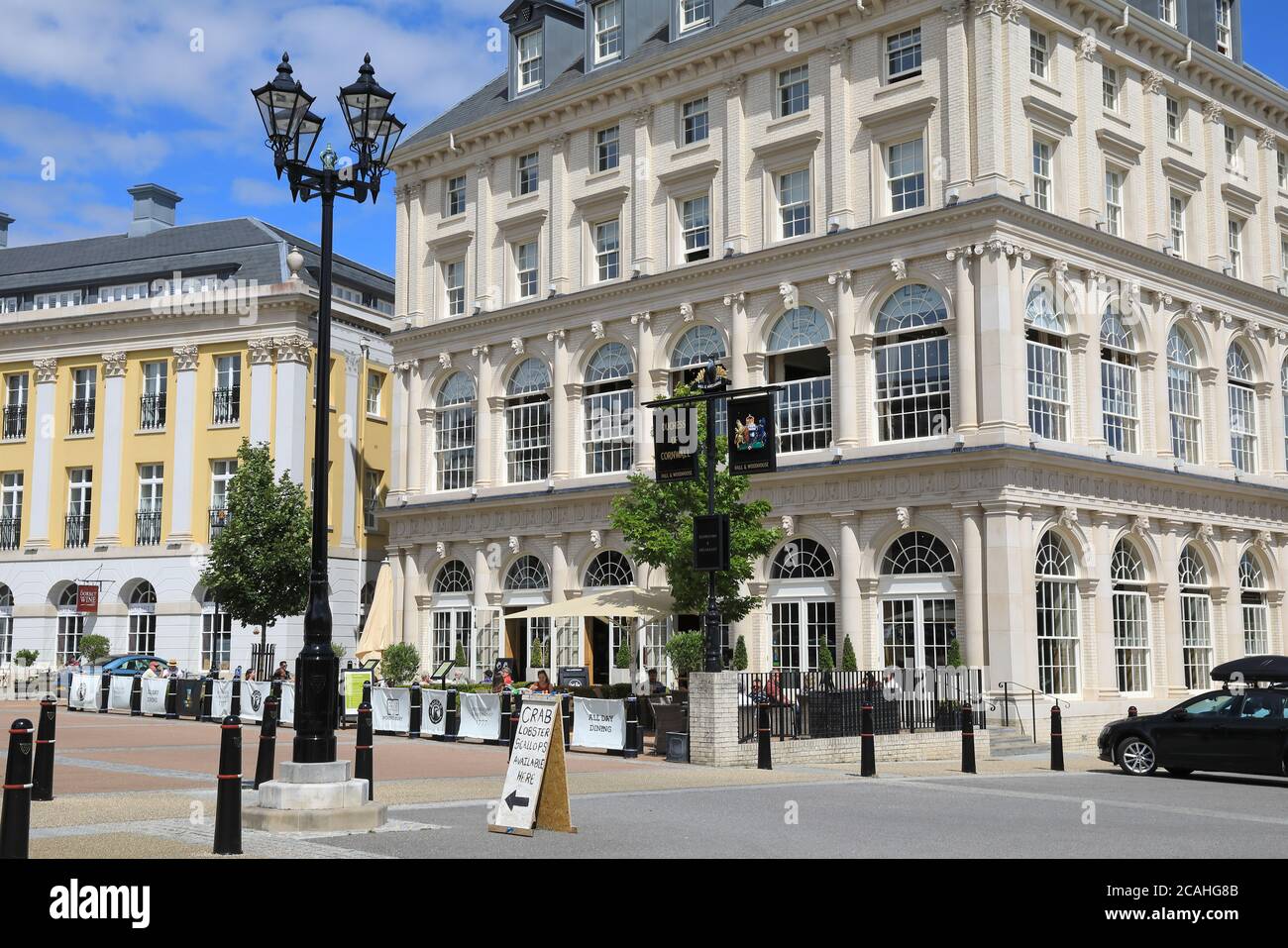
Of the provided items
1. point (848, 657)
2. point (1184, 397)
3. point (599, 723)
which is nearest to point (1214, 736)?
point (599, 723)

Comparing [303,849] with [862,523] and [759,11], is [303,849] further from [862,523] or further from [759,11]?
[759,11]

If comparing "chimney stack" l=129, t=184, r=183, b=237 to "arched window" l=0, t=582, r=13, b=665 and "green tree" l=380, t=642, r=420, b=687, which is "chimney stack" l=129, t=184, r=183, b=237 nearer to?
"arched window" l=0, t=582, r=13, b=665

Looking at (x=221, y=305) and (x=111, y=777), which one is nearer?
(x=111, y=777)

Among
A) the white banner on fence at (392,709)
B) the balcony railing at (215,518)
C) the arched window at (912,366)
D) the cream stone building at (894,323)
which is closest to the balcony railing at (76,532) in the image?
the balcony railing at (215,518)

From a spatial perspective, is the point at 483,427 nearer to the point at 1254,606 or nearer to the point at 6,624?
Result: the point at 6,624

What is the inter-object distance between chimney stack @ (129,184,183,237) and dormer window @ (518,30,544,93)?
20.4 m

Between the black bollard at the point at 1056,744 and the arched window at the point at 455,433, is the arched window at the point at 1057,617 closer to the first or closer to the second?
the black bollard at the point at 1056,744

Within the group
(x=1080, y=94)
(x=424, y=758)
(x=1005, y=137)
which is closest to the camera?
(x=424, y=758)

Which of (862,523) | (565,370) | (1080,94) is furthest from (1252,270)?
(565,370)

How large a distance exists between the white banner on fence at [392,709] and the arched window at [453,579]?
14.4 m

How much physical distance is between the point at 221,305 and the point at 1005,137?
1178 inches

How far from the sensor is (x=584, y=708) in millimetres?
25094

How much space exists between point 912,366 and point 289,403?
24.9 m

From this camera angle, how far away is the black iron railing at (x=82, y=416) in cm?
5303
